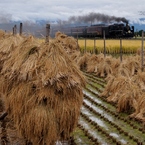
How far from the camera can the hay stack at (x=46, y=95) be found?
6723 mm

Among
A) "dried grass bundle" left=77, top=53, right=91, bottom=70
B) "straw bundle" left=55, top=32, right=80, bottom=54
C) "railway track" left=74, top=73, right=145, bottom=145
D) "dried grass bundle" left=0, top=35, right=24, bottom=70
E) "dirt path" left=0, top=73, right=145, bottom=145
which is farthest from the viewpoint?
"straw bundle" left=55, top=32, right=80, bottom=54

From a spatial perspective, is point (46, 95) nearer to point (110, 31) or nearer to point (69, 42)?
point (69, 42)

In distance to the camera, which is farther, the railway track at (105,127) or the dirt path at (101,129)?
the railway track at (105,127)

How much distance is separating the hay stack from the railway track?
1.44m

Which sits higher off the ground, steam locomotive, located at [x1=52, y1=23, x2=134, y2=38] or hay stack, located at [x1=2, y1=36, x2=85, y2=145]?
steam locomotive, located at [x1=52, y1=23, x2=134, y2=38]

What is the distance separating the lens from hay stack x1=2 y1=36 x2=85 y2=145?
6.72 m

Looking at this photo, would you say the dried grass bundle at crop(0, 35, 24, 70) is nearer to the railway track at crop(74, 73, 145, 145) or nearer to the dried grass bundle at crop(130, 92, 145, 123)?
the railway track at crop(74, 73, 145, 145)

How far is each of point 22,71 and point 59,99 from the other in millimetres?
868

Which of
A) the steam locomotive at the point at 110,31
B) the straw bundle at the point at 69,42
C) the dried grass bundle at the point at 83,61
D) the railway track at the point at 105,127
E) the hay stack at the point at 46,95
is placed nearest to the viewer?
the hay stack at the point at 46,95

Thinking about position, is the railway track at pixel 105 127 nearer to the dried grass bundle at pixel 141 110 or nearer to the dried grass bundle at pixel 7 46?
the dried grass bundle at pixel 141 110

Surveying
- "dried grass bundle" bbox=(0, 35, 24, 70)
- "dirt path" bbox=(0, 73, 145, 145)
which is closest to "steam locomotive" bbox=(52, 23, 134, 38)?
"dirt path" bbox=(0, 73, 145, 145)

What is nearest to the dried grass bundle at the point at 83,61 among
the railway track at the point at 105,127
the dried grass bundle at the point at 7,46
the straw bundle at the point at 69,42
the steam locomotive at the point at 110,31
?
the straw bundle at the point at 69,42

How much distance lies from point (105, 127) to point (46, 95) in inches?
120

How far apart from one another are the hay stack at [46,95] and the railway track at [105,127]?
1441 mm
